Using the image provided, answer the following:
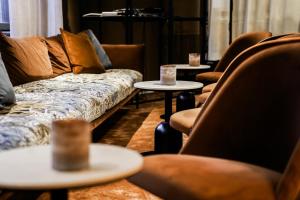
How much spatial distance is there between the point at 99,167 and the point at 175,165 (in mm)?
421

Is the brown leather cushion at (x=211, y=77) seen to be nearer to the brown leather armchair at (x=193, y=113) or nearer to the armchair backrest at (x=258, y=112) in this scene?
the brown leather armchair at (x=193, y=113)

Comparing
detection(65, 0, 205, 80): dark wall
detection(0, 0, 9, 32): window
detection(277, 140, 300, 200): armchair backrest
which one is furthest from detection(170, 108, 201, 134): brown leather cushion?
detection(65, 0, 205, 80): dark wall

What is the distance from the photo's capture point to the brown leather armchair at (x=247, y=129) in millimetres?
1306

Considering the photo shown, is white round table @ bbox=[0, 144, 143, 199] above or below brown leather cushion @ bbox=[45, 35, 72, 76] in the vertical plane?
above

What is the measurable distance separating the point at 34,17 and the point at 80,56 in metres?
0.54

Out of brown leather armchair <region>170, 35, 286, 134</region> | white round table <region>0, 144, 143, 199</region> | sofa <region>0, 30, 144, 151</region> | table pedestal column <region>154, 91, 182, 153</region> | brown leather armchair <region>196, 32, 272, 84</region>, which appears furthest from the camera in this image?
brown leather armchair <region>196, 32, 272, 84</region>

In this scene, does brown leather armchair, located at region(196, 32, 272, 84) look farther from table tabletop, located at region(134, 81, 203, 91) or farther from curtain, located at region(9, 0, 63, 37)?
curtain, located at region(9, 0, 63, 37)

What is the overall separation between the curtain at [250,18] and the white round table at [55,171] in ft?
14.0

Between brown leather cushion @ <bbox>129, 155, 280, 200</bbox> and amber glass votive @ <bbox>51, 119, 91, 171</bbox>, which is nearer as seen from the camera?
amber glass votive @ <bbox>51, 119, 91, 171</bbox>

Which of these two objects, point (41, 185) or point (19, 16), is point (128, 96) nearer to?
point (19, 16)

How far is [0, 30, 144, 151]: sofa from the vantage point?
178cm

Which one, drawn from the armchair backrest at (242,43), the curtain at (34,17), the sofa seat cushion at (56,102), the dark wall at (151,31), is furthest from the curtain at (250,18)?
the curtain at (34,17)

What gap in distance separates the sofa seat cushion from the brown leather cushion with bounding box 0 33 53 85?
0.08 m

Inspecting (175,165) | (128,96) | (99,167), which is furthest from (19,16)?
(99,167)
